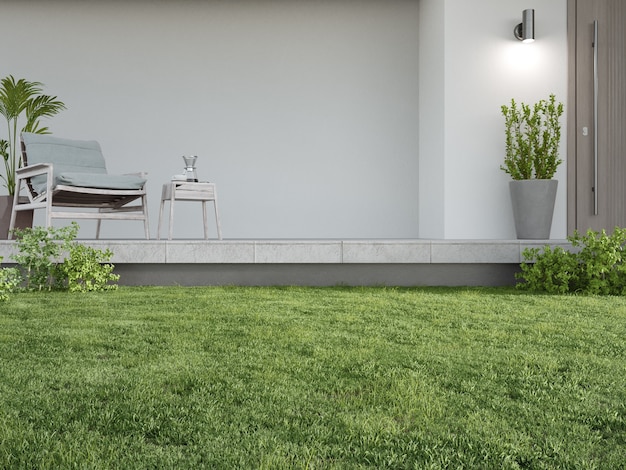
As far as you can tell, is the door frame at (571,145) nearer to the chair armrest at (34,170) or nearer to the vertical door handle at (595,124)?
the vertical door handle at (595,124)

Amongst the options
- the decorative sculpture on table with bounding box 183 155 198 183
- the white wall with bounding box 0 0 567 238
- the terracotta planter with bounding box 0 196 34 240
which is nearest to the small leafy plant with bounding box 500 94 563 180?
the white wall with bounding box 0 0 567 238

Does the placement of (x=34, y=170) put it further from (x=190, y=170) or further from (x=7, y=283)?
(x=7, y=283)

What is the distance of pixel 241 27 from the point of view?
21.0 ft

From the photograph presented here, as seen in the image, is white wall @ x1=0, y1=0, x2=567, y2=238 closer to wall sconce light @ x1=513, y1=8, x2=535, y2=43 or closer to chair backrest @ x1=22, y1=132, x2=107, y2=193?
chair backrest @ x1=22, y1=132, x2=107, y2=193

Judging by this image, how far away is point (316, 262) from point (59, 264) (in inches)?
65.8

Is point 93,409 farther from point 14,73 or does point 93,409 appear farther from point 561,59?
point 14,73

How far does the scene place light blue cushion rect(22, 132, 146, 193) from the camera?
170 inches

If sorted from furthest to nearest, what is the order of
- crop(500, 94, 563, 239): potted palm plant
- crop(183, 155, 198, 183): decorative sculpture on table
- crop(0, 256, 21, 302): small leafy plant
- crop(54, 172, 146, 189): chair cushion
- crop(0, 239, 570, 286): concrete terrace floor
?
crop(183, 155, 198, 183): decorative sculpture on table < crop(500, 94, 563, 239): potted palm plant < crop(54, 172, 146, 189): chair cushion < crop(0, 239, 570, 286): concrete terrace floor < crop(0, 256, 21, 302): small leafy plant

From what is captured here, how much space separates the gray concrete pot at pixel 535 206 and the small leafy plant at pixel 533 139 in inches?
4.4

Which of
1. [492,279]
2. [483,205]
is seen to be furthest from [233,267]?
[483,205]

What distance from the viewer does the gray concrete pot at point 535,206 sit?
468 centimetres

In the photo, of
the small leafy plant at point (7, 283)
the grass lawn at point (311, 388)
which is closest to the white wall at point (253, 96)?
the small leafy plant at point (7, 283)

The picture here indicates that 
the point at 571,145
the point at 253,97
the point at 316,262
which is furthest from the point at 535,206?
the point at 253,97

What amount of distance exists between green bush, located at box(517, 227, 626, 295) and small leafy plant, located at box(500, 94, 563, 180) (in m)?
1.00
